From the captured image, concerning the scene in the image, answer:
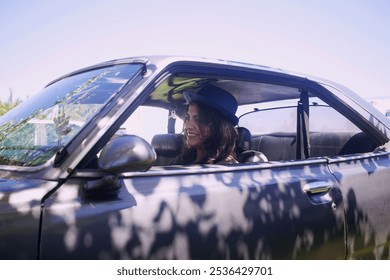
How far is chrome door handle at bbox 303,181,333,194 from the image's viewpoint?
1.73m

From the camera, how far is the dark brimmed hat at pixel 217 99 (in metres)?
2.51

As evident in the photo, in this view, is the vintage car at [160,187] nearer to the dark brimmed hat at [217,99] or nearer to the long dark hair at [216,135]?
the long dark hair at [216,135]

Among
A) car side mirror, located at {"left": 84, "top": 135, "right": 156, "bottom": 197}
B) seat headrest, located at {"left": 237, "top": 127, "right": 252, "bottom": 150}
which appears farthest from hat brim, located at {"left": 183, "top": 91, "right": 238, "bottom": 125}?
car side mirror, located at {"left": 84, "top": 135, "right": 156, "bottom": 197}

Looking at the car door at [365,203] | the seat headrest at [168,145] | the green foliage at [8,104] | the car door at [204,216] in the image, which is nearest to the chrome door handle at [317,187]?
the car door at [204,216]

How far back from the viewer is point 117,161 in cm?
119

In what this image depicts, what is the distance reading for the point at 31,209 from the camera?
3.64 ft

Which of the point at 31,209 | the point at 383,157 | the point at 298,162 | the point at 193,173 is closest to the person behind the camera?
the point at 31,209

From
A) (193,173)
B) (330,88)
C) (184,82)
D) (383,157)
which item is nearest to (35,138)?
(193,173)

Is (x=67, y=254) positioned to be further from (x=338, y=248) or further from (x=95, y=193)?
(x=338, y=248)

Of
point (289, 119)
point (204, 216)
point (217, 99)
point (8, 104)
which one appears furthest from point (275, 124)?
point (8, 104)

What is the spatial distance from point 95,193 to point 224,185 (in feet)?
2.04

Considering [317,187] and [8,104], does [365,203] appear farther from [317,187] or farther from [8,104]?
[8,104]

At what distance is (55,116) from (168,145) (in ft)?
5.36

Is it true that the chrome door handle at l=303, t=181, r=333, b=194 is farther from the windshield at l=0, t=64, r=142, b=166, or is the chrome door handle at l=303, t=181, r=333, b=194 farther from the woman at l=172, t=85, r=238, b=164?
the windshield at l=0, t=64, r=142, b=166
